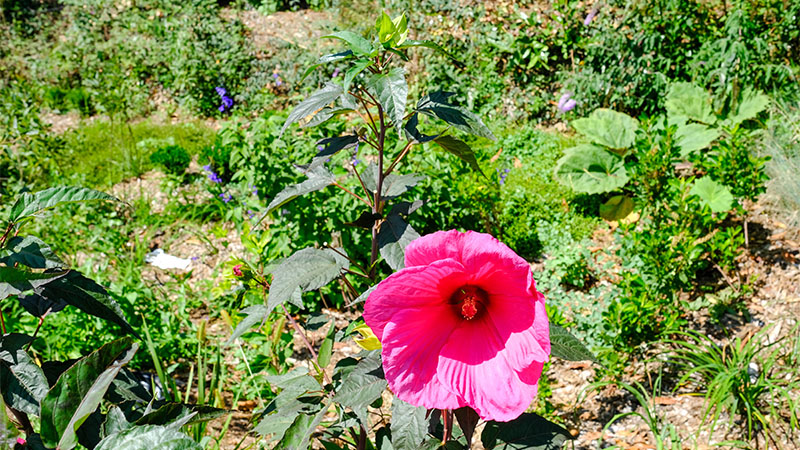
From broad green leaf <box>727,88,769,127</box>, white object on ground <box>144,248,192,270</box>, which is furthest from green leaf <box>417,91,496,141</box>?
broad green leaf <box>727,88,769,127</box>

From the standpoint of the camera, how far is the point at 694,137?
4043mm

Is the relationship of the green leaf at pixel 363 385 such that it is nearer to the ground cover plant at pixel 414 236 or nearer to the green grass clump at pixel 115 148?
the ground cover plant at pixel 414 236

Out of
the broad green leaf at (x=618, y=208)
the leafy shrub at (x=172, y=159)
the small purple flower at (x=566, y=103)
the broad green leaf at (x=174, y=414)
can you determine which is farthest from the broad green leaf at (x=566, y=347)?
the small purple flower at (x=566, y=103)

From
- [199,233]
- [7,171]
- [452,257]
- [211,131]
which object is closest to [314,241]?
[199,233]

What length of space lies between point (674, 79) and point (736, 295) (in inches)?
105

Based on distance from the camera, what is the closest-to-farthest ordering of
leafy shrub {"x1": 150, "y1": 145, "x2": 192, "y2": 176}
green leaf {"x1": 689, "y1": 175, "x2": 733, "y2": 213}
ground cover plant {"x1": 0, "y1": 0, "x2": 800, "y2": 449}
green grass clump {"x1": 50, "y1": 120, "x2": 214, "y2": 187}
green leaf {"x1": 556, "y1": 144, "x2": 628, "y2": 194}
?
1. ground cover plant {"x1": 0, "y1": 0, "x2": 800, "y2": 449}
2. green leaf {"x1": 689, "y1": 175, "x2": 733, "y2": 213}
3. green leaf {"x1": 556, "y1": 144, "x2": 628, "y2": 194}
4. leafy shrub {"x1": 150, "y1": 145, "x2": 192, "y2": 176}
5. green grass clump {"x1": 50, "y1": 120, "x2": 214, "y2": 187}

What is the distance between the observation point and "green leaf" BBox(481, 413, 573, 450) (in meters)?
1.14

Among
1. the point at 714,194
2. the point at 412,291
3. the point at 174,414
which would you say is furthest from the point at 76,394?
the point at 714,194

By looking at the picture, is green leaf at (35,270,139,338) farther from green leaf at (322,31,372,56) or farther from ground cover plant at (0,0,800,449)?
green leaf at (322,31,372,56)

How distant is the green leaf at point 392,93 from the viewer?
3.42 feet

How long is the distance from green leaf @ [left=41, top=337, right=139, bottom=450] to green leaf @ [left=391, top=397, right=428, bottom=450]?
0.47 metres

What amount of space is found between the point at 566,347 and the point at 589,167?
339 cm

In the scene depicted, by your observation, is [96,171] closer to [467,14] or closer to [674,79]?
[467,14]

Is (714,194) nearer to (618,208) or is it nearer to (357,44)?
(618,208)
